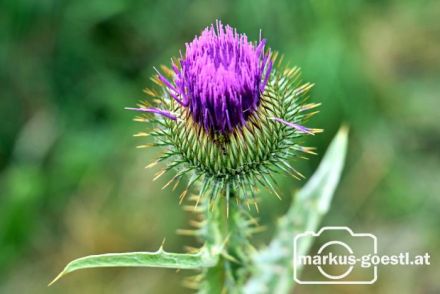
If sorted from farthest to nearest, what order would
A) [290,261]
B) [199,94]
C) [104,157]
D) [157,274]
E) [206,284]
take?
1. [104,157]
2. [157,274]
3. [290,261]
4. [206,284]
5. [199,94]

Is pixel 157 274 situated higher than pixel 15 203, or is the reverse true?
pixel 15 203

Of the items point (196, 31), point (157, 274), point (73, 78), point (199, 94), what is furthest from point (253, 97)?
point (73, 78)

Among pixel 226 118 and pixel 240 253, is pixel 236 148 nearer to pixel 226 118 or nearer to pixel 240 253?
pixel 226 118

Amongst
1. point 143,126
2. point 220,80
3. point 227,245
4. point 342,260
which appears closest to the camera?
point 220,80

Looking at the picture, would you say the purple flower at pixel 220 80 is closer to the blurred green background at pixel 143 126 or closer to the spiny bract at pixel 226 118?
the spiny bract at pixel 226 118

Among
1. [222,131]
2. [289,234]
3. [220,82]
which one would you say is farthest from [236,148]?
[289,234]

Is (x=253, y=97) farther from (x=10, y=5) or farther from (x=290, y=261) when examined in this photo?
(x=10, y=5)
